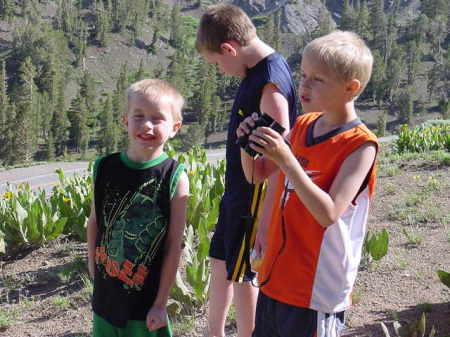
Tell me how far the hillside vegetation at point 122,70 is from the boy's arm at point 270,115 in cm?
4540

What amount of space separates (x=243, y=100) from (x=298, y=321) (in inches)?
32.9

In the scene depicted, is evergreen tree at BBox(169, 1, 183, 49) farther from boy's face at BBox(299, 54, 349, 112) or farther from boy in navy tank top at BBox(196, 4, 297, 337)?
boy's face at BBox(299, 54, 349, 112)

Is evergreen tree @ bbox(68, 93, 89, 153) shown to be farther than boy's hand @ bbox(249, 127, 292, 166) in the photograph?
Yes

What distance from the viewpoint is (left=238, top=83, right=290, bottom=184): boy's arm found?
6.15 feet

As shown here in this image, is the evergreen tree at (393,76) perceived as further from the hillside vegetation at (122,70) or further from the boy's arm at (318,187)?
the boy's arm at (318,187)

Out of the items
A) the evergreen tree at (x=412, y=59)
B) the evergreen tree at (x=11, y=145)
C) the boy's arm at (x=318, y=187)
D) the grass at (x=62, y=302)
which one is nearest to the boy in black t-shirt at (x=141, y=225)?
the boy's arm at (x=318, y=187)

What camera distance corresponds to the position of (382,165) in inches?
281

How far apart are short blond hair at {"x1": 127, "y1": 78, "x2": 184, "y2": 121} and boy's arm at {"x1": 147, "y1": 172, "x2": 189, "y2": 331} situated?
25cm

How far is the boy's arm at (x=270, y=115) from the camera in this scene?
6.15ft

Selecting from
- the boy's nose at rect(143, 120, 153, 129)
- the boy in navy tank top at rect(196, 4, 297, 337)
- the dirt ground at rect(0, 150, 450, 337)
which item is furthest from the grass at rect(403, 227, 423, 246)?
the boy's nose at rect(143, 120, 153, 129)

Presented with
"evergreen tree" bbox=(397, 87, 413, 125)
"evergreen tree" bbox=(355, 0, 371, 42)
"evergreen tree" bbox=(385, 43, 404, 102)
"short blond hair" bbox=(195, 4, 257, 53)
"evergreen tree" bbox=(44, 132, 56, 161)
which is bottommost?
"evergreen tree" bbox=(44, 132, 56, 161)

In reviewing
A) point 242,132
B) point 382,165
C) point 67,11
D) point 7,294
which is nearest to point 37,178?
point 382,165

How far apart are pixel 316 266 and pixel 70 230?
3.29m

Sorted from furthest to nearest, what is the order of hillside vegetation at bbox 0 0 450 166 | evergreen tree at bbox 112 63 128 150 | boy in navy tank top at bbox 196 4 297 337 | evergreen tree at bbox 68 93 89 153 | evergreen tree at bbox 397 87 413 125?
1. evergreen tree at bbox 397 87 413 125
2. hillside vegetation at bbox 0 0 450 166
3. evergreen tree at bbox 68 93 89 153
4. evergreen tree at bbox 112 63 128 150
5. boy in navy tank top at bbox 196 4 297 337
